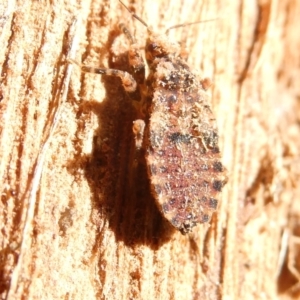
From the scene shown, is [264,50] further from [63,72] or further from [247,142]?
[63,72]

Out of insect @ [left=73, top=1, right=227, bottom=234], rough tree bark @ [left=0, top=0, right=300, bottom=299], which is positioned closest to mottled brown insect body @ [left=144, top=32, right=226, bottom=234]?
insect @ [left=73, top=1, right=227, bottom=234]

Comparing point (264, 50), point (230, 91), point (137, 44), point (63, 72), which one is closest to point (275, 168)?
point (230, 91)

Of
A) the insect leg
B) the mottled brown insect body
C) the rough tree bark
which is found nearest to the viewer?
the rough tree bark

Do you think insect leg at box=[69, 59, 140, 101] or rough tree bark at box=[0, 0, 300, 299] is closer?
rough tree bark at box=[0, 0, 300, 299]

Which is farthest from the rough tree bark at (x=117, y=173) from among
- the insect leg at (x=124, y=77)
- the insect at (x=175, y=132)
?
the insect at (x=175, y=132)

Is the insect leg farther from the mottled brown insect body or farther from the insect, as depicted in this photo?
the mottled brown insect body

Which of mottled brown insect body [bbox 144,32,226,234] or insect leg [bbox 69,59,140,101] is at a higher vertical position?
insect leg [bbox 69,59,140,101]

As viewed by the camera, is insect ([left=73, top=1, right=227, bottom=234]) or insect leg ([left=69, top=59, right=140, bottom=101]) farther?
insect leg ([left=69, top=59, right=140, bottom=101])

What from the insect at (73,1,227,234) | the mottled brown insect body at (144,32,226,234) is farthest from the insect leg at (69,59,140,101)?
the mottled brown insect body at (144,32,226,234)

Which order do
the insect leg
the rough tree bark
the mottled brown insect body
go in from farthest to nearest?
the insect leg
the mottled brown insect body
the rough tree bark
